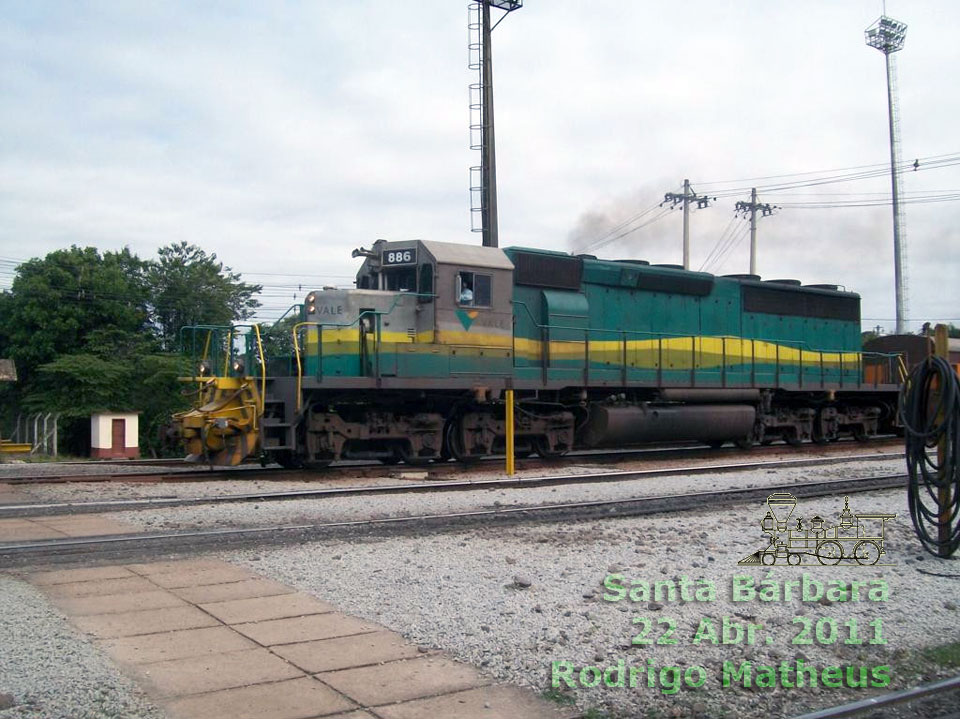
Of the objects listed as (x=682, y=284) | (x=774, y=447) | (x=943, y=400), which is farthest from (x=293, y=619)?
(x=774, y=447)

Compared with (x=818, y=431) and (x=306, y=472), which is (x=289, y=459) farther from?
(x=818, y=431)

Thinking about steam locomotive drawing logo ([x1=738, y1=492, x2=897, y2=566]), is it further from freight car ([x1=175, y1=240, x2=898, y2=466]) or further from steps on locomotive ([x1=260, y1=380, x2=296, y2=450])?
steps on locomotive ([x1=260, y1=380, x2=296, y2=450])

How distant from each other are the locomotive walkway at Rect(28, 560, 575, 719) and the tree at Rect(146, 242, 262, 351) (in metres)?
33.9

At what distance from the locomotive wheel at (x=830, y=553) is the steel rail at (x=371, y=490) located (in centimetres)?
492

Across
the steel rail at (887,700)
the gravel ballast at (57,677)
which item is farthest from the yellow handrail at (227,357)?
the steel rail at (887,700)

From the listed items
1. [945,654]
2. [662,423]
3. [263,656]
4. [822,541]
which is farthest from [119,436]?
[945,654]

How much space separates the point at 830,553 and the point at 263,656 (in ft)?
15.4

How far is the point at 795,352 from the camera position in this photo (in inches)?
733

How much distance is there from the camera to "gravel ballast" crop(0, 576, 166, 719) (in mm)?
3658

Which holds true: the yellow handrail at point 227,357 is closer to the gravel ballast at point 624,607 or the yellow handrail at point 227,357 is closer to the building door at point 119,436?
the gravel ballast at point 624,607

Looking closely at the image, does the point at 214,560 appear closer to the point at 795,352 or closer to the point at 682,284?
the point at 682,284

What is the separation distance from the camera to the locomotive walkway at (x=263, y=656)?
3.79 metres

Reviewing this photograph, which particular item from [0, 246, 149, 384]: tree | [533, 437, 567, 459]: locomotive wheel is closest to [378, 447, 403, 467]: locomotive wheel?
[533, 437, 567, 459]: locomotive wheel

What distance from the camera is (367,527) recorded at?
8.07m
